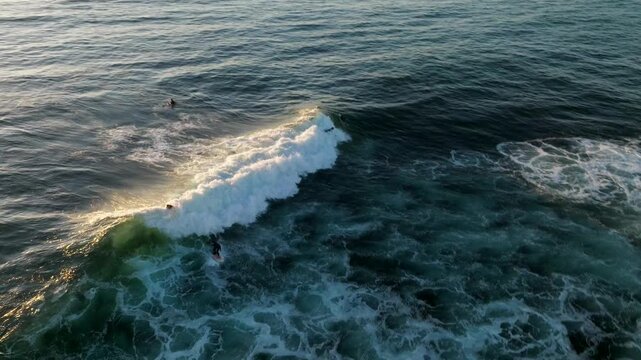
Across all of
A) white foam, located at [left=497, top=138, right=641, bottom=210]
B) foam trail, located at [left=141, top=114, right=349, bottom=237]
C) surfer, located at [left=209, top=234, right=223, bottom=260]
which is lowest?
white foam, located at [left=497, top=138, right=641, bottom=210]

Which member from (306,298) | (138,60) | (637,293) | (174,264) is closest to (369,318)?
(306,298)

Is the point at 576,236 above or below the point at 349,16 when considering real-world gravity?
below

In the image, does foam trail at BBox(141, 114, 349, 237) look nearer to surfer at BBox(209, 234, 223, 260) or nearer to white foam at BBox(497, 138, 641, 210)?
surfer at BBox(209, 234, 223, 260)

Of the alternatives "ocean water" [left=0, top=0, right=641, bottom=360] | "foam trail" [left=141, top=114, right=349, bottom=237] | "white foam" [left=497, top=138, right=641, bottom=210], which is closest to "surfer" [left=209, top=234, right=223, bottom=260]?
"ocean water" [left=0, top=0, right=641, bottom=360]

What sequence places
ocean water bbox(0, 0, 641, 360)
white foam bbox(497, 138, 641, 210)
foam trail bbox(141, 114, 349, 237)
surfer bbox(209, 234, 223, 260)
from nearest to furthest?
ocean water bbox(0, 0, 641, 360) < surfer bbox(209, 234, 223, 260) < foam trail bbox(141, 114, 349, 237) < white foam bbox(497, 138, 641, 210)

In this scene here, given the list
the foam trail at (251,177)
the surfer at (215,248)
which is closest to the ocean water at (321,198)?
the foam trail at (251,177)

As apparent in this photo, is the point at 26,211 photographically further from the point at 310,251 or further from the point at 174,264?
the point at 310,251
